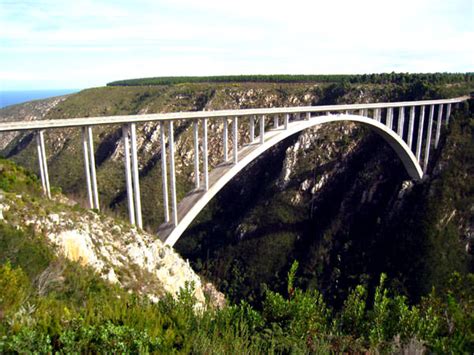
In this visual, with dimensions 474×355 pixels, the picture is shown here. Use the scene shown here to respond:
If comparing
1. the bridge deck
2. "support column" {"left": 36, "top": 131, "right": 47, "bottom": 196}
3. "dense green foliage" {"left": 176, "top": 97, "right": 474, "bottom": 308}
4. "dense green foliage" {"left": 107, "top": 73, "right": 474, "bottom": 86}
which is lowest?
"dense green foliage" {"left": 176, "top": 97, "right": 474, "bottom": 308}

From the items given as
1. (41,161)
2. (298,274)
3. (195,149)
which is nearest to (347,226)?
(298,274)

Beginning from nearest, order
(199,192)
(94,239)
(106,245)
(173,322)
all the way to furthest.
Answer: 1. (173,322)
2. (94,239)
3. (106,245)
4. (199,192)

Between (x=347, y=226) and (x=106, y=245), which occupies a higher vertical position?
(x=106, y=245)

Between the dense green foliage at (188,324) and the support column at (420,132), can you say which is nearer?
the dense green foliage at (188,324)

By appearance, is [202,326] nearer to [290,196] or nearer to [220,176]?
[220,176]

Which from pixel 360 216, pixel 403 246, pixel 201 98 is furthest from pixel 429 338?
pixel 201 98

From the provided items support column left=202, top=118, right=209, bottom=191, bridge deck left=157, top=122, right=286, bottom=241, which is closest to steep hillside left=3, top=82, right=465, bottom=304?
bridge deck left=157, top=122, right=286, bottom=241

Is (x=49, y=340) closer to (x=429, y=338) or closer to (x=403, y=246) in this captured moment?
(x=429, y=338)

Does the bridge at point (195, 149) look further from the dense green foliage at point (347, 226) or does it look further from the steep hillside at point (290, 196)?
the steep hillside at point (290, 196)

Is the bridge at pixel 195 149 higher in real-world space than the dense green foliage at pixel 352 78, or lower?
lower

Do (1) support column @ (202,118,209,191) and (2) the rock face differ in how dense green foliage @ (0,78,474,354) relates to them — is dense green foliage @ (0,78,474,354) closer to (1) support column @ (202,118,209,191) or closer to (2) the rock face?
(2) the rock face

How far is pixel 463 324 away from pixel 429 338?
665mm

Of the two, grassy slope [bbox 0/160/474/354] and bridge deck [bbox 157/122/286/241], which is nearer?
grassy slope [bbox 0/160/474/354]

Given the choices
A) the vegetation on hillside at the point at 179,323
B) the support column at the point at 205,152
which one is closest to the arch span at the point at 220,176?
the support column at the point at 205,152
